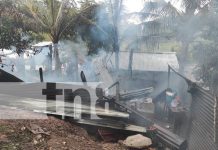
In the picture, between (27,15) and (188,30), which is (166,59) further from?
(27,15)

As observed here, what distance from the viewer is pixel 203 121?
7.13 m

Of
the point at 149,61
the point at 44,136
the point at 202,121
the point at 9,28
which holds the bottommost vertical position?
the point at 44,136

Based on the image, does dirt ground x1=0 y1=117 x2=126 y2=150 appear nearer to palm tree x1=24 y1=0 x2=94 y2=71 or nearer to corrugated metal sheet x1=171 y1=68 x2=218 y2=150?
corrugated metal sheet x1=171 y1=68 x2=218 y2=150

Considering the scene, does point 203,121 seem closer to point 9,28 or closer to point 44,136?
point 44,136

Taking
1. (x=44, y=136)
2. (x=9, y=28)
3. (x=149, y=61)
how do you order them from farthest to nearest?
1. (x=149, y=61)
2. (x=9, y=28)
3. (x=44, y=136)

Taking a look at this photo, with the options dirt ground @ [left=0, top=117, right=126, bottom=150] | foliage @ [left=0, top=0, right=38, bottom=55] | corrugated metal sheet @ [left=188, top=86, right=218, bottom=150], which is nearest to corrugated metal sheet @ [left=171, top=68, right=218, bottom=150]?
corrugated metal sheet @ [left=188, top=86, right=218, bottom=150]

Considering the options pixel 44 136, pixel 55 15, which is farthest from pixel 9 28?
pixel 44 136

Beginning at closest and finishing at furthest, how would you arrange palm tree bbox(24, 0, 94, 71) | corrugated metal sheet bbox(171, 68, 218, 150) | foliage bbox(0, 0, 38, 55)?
corrugated metal sheet bbox(171, 68, 218, 150) → foliage bbox(0, 0, 38, 55) → palm tree bbox(24, 0, 94, 71)

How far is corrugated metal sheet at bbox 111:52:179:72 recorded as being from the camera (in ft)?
72.8

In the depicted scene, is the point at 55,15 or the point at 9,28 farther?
the point at 55,15

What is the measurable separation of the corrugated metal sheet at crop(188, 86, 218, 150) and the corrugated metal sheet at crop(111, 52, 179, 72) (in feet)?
46.5

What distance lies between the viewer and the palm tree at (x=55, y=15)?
1720 centimetres

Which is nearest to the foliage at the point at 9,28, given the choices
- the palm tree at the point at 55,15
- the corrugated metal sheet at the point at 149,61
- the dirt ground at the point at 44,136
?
the palm tree at the point at 55,15

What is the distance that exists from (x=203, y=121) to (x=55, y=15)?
12.5 m
